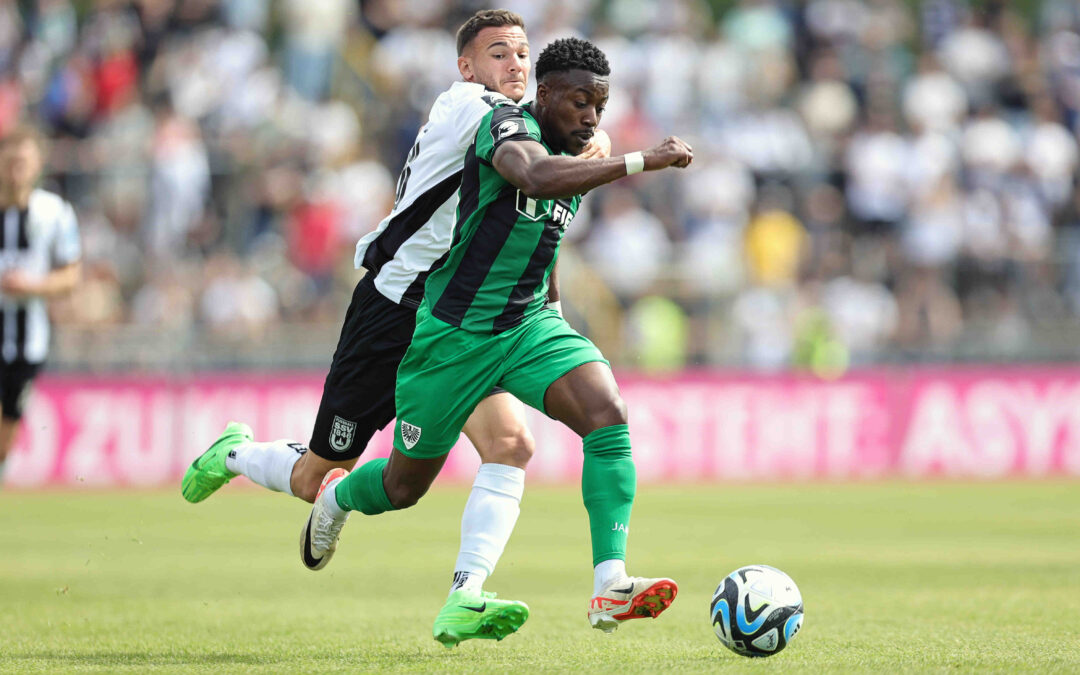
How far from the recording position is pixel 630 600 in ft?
19.4

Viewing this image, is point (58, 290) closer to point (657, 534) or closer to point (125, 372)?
point (657, 534)

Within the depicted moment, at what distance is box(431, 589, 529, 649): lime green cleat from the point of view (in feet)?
19.1

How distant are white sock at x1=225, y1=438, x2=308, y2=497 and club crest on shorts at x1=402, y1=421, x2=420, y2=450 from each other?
55.8 inches

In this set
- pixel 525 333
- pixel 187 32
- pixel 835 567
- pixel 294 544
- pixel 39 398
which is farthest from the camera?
pixel 187 32

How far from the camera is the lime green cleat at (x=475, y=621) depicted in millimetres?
5824

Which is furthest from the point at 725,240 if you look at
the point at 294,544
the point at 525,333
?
the point at 525,333

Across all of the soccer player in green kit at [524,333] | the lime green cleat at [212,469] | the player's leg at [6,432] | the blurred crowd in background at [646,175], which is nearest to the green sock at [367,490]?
the soccer player in green kit at [524,333]

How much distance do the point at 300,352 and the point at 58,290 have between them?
7314 mm

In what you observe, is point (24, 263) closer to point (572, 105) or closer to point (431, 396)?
point (431, 396)

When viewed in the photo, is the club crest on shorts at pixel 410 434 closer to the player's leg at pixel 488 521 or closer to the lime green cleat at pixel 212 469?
the player's leg at pixel 488 521

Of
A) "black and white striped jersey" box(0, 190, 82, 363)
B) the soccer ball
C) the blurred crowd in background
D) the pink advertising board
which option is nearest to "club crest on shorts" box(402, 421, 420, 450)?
the soccer ball

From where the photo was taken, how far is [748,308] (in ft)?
60.8

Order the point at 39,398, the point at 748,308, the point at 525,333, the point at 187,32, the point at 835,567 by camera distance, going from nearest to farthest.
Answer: the point at 525,333 → the point at 835,567 → the point at 39,398 → the point at 748,308 → the point at 187,32

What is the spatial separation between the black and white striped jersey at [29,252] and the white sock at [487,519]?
16.9 feet
